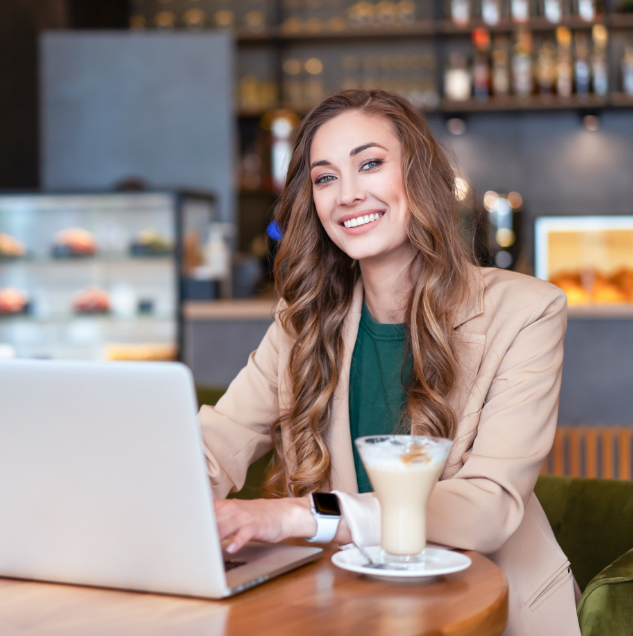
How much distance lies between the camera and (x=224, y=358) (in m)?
3.74

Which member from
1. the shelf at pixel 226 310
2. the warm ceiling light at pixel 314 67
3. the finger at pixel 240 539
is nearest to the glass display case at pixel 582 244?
the shelf at pixel 226 310

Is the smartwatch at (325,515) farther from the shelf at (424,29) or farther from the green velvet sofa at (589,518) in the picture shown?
the shelf at (424,29)

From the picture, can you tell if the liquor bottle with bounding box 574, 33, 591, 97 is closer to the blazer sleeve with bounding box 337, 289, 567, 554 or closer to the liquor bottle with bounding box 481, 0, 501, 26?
the liquor bottle with bounding box 481, 0, 501, 26

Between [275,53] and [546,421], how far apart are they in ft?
15.7

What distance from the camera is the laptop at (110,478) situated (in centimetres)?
79

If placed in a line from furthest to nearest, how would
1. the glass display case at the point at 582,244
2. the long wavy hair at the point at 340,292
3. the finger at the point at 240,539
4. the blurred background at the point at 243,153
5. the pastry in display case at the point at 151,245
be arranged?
1. the glass display case at the point at 582,244
2. the pastry in display case at the point at 151,245
3. the blurred background at the point at 243,153
4. the long wavy hair at the point at 340,292
5. the finger at the point at 240,539

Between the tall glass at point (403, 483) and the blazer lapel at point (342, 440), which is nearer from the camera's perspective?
the tall glass at point (403, 483)

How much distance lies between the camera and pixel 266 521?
39.1 inches

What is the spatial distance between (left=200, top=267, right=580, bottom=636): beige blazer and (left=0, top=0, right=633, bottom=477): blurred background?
1.83 m

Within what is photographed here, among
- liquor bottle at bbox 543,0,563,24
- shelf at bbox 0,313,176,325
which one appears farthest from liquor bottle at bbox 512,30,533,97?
shelf at bbox 0,313,176,325

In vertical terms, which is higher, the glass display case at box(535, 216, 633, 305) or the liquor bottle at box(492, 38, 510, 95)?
the liquor bottle at box(492, 38, 510, 95)

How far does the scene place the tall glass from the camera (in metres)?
0.86

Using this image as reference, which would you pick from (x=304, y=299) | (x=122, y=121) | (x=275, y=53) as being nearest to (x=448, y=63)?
(x=275, y=53)

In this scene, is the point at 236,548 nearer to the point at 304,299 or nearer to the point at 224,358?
the point at 304,299
